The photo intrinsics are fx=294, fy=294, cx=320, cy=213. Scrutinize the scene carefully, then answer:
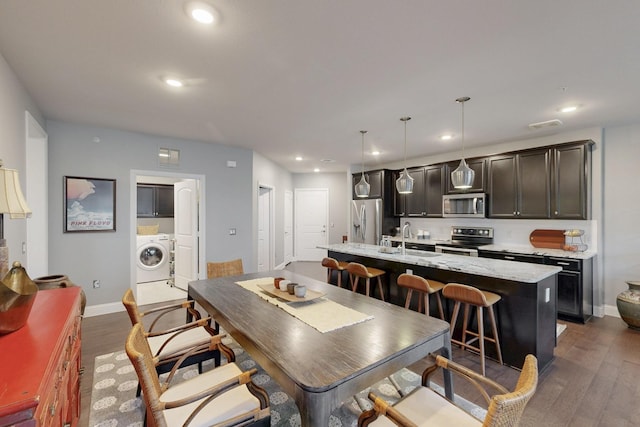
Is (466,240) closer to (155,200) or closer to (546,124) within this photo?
(546,124)

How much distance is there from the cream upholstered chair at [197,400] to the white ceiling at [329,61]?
1837 mm

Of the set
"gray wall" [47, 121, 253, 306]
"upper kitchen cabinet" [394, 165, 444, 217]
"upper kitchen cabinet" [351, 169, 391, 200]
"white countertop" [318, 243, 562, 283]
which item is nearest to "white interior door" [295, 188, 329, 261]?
"upper kitchen cabinet" [351, 169, 391, 200]

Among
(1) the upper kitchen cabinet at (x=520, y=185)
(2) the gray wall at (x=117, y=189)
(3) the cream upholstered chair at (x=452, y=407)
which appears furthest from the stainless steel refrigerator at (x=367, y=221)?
(3) the cream upholstered chair at (x=452, y=407)

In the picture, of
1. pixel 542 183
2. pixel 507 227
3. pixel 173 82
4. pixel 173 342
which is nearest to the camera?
pixel 173 342

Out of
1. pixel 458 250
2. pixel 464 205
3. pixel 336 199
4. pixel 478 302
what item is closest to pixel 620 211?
pixel 464 205

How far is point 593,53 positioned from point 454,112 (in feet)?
4.25

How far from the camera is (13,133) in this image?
7.86 ft

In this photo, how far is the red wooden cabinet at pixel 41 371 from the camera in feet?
2.87

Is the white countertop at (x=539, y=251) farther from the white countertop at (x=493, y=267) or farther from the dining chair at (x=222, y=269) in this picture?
the dining chair at (x=222, y=269)

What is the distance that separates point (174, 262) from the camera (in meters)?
5.62

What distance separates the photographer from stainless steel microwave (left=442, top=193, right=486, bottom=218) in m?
4.77

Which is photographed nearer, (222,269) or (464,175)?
(464,175)

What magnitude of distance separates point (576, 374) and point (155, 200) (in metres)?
7.08

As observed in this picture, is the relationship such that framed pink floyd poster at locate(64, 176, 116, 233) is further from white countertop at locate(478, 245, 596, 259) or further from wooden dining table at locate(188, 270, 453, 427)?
white countertop at locate(478, 245, 596, 259)
